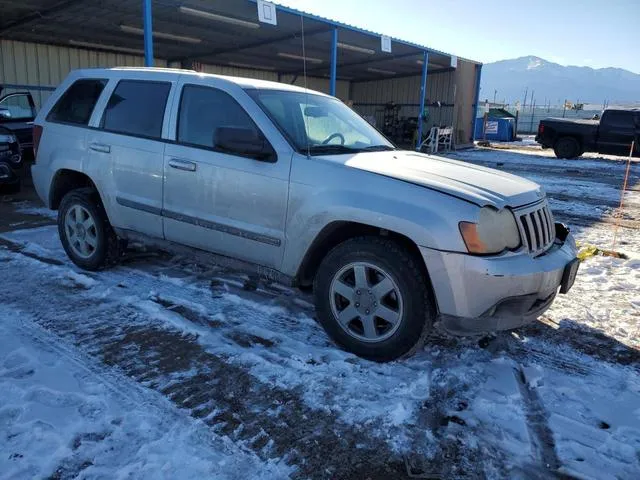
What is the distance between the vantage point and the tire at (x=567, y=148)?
62.1ft

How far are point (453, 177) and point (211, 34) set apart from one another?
16.1m

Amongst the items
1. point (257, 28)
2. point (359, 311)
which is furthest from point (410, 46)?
point (359, 311)

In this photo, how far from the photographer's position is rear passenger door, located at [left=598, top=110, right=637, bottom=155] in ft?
57.9

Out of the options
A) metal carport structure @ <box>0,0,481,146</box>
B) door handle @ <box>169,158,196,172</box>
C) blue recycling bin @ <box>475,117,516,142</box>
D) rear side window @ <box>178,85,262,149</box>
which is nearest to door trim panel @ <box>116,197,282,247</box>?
door handle @ <box>169,158,196,172</box>

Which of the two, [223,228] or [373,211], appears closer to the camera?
[373,211]

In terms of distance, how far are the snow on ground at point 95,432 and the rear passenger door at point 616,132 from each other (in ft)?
63.6

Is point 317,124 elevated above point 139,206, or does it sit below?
above

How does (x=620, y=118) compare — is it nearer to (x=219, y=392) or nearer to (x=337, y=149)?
(x=337, y=149)

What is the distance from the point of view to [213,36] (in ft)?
57.9

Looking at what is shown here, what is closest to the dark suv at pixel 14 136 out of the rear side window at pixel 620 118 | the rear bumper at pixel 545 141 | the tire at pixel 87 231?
the tire at pixel 87 231

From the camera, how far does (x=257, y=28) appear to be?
53.2 feet

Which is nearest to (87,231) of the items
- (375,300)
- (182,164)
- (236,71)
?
(182,164)

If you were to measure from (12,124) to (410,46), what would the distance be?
13806 mm

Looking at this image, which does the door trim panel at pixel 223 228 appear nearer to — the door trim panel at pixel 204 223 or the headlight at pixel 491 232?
the door trim panel at pixel 204 223
